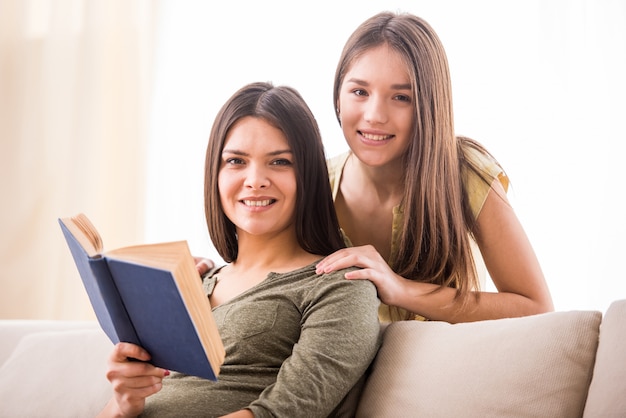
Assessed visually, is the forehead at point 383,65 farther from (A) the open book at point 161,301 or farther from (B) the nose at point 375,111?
(A) the open book at point 161,301

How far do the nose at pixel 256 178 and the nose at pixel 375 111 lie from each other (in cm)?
39

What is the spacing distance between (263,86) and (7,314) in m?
2.18

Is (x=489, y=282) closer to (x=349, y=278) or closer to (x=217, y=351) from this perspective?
(x=349, y=278)

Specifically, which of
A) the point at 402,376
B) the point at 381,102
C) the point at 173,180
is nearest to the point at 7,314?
the point at 173,180

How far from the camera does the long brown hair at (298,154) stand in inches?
60.9

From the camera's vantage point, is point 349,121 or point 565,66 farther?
point 565,66

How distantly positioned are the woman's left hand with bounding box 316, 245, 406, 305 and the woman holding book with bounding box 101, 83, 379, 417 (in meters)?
0.02

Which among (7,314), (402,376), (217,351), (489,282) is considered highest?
(217,351)

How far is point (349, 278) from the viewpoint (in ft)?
4.68

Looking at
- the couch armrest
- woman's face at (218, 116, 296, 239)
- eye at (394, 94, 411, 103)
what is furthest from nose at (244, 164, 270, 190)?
the couch armrest

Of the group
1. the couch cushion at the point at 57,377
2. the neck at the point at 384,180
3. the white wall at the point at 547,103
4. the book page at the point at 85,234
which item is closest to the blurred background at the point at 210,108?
the white wall at the point at 547,103

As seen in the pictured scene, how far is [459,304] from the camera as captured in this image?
1737 millimetres

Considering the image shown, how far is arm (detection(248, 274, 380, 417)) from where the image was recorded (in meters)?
1.25

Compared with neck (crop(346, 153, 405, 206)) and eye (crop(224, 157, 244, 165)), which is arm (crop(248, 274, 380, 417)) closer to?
eye (crop(224, 157, 244, 165))
